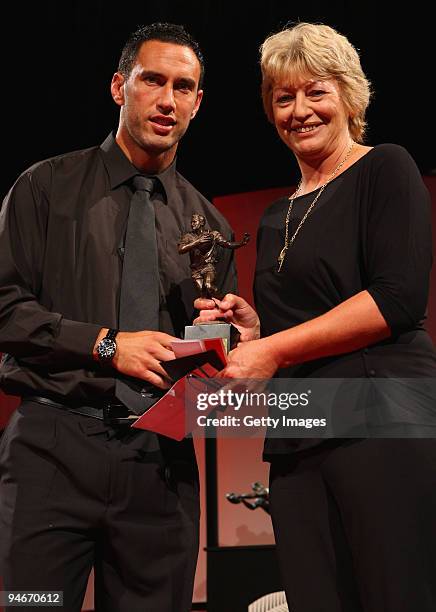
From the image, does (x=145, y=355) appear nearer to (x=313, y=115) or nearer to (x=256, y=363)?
(x=256, y=363)

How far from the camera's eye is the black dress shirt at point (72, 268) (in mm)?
1774

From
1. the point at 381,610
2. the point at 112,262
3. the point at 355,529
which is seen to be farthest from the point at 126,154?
the point at 381,610

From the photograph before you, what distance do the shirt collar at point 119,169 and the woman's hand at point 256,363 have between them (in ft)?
2.21

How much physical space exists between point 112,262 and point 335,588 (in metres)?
0.89

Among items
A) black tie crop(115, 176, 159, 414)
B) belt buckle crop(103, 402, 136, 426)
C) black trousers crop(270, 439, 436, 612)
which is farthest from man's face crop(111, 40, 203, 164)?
black trousers crop(270, 439, 436, 612)

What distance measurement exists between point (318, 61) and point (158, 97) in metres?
0.49

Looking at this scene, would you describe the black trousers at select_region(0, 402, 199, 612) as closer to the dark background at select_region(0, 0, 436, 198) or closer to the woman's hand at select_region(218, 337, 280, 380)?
the woman's hand at select_region(218, 337, 280, 380)

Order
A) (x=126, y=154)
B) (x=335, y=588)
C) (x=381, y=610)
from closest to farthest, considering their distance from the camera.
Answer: (x=381, y=610), (x=335, y=588), (x=126, y=154)

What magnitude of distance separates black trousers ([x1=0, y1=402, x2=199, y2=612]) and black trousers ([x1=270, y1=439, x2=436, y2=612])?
14.0 inches

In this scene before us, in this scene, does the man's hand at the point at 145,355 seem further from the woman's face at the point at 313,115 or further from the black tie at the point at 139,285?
the woman's face at the point at 313,115

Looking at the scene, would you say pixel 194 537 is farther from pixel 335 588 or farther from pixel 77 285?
pixel 77 285

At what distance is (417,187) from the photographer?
5.03ft

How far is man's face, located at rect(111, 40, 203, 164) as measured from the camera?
1.99 metres

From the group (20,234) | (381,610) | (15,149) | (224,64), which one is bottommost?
(381,610)
